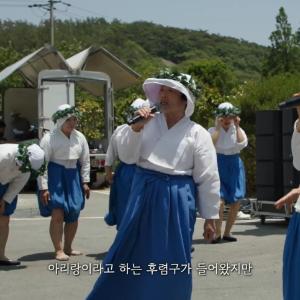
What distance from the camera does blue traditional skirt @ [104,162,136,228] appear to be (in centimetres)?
784

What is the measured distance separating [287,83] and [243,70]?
3353 inches

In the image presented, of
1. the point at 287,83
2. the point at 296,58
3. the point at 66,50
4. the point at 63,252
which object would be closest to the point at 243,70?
the point at 296,58

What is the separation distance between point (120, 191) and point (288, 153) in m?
3.76

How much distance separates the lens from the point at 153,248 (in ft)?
16.2

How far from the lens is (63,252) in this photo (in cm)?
852

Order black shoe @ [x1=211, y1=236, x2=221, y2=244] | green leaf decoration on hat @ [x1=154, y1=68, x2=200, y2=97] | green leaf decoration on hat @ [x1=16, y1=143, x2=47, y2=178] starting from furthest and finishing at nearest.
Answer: black shoe @ [x1=211, y1=236, x2=221, y2=244]
green leaf decoration on hat @ [x1=16, y1=143, x2=47, y2=178]
green leaf decoration on hat @ [x1=154, y1=68, x2=200, y2=97]

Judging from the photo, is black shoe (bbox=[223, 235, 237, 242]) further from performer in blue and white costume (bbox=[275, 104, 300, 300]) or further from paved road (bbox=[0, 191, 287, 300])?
performer in blue and white costume (bbox=[275, 104, 300, 300])

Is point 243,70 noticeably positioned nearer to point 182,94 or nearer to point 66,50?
point 66,50

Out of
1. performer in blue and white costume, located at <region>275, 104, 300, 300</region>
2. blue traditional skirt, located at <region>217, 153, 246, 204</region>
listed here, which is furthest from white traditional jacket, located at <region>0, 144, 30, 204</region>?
performer in blue and white costume, located at <region>275, 104, 300, 300</region>

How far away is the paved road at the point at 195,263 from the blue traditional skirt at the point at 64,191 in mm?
581

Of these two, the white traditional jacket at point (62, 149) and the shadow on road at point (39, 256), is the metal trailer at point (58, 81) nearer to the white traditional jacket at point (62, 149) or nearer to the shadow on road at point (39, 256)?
the shadow on road at point (39, 256)

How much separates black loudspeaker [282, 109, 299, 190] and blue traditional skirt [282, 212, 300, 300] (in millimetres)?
5777

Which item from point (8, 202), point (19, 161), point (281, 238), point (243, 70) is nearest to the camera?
point (19, 161)

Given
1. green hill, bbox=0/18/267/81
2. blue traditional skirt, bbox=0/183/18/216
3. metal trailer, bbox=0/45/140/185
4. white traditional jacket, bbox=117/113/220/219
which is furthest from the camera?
green hill, bbox=0/18/267/81
